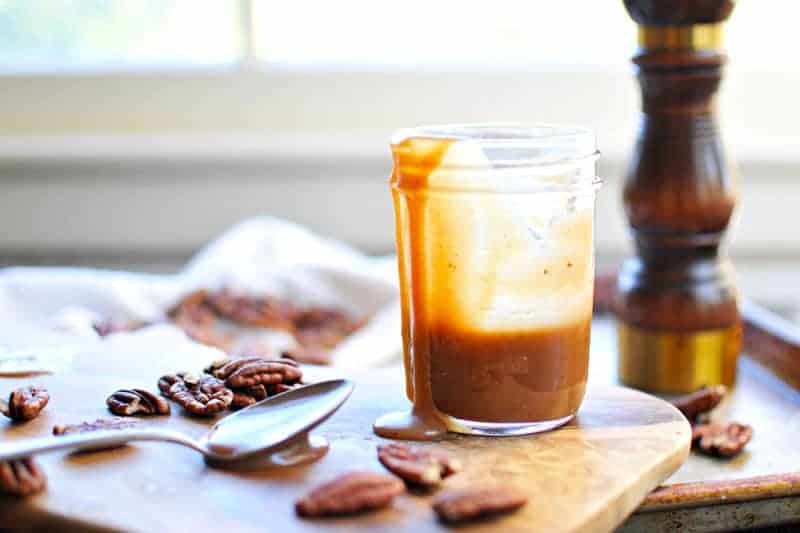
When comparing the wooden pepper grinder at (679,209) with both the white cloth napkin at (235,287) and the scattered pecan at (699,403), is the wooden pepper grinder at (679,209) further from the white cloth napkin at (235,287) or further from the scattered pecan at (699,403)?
the white cloth napkin at (235,287)

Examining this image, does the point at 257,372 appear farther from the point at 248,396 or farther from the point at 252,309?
the point at 252,309

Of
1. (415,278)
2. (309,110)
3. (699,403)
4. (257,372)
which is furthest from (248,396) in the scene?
(309,110)

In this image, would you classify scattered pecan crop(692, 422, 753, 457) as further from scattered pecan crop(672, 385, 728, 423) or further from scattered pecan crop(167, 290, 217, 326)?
scattered pecan crop(167, 290, 217, 326)

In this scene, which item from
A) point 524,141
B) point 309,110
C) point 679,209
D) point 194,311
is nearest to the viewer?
point 524,141

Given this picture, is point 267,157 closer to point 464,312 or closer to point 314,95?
point 314,95

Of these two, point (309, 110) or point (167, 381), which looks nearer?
point (167, 381)

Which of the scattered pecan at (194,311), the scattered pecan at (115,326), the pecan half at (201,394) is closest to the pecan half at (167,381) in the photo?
the pecan half at (201,394)
